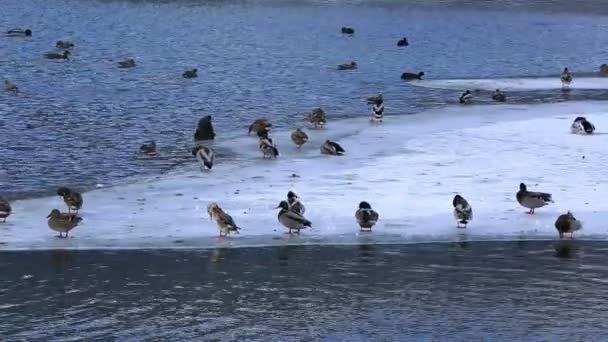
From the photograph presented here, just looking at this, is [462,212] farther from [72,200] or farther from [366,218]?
[72,200]

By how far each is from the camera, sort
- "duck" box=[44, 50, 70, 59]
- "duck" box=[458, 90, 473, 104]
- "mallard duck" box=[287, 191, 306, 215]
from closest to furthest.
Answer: "mallard duck" box=[287, 191, 306, 215] < "duck" box=[458, 90, 473, 104] < "duck" box=[44, 50, 70, 59]

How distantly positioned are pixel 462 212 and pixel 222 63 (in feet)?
74.2

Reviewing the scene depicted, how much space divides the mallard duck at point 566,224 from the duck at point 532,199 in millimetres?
884

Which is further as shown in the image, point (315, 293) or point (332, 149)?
point (332, 149)

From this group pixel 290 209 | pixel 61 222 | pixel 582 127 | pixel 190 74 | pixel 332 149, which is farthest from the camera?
pixel 190 74

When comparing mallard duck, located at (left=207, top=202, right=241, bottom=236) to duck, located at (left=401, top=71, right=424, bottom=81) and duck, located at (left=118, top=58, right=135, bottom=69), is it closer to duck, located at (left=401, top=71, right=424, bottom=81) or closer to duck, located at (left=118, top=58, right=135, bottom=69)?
duck, located at (left=401, top=71, right=424, bottom=81)

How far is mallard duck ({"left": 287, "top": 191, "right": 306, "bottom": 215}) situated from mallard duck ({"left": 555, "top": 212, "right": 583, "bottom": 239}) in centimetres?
288

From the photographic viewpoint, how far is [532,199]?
16078 mm

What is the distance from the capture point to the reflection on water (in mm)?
11555

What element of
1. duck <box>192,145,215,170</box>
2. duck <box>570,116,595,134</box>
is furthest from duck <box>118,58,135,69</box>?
duck <box>192,145,215,170</box>

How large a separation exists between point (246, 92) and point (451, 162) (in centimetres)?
1076

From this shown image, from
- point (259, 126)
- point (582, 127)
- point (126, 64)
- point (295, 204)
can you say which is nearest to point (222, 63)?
point (126, 64)

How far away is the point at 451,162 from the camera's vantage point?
1977 centimetres

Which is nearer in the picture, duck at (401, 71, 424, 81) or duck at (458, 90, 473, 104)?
duck at (458, 90, 473, 104)
